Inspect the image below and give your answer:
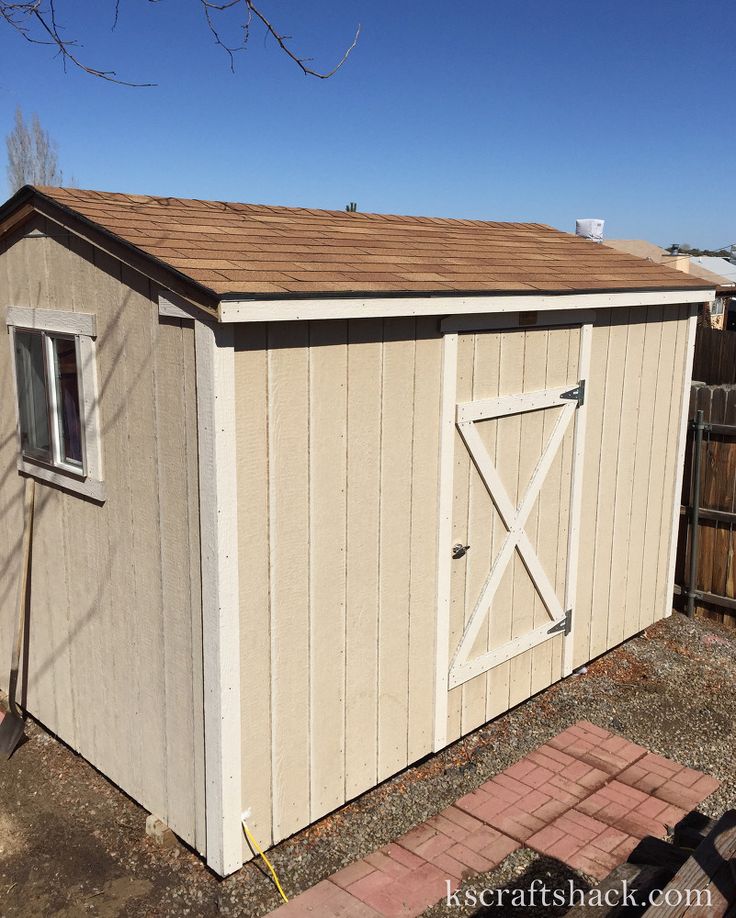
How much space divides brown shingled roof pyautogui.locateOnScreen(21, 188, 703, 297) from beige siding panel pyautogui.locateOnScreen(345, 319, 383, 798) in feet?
1.23

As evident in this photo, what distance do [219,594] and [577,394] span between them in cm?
282

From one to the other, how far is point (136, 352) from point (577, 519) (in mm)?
3172

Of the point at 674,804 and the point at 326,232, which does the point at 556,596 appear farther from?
the point at 326,232

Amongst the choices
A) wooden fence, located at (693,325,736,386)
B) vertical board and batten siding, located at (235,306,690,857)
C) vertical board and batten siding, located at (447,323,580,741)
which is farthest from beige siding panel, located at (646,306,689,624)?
wooden fence, located at (693,325,736,386)

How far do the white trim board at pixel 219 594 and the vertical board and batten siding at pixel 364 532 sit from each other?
8 cm

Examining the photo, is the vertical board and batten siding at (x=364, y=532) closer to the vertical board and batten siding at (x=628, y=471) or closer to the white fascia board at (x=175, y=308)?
the vertical board and batten siding at (x=628, y=471)

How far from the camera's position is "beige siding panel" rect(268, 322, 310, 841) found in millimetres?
3645

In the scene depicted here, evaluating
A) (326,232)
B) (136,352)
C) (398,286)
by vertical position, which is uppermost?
(326,232)

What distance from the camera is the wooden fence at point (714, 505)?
6516mm

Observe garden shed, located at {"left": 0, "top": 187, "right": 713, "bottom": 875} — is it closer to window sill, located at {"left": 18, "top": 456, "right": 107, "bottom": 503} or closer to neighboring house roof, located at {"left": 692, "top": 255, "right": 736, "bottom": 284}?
window sill, located at {"left": 18, "top": 456, "right": 107, "bottom": 503}

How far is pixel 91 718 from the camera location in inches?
180

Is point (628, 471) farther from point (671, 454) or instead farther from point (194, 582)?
point (194, 582)

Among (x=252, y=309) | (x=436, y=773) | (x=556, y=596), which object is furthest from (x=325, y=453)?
(x=556, y=596)

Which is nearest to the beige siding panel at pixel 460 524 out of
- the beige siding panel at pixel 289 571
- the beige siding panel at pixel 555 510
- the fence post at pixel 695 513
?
the beige siding panel at pixel 555 510
